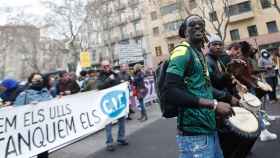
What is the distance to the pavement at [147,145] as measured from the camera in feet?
17.9

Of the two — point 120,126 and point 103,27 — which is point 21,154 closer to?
point 120,126

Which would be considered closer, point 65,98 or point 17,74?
point 65,98

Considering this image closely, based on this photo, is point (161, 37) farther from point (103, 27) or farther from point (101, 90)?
point (101, 90)

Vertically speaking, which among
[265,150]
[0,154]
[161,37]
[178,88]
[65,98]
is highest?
[161,37]

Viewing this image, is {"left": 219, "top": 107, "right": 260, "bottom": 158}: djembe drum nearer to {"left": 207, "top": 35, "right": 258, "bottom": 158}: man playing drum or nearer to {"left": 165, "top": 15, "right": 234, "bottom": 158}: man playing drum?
{"left": 207, "top": 35, "right": 258, "bottom": 158}: man playing drum

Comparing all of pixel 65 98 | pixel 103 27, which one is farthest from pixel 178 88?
pixel 103 27

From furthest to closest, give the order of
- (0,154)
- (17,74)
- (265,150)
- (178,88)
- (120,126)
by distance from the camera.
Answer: (17,74) → (120,126) → (265,150) → (0,154) → (178,88)

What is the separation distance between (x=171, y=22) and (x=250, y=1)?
503 inches

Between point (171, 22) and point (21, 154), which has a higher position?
point (171, 22)

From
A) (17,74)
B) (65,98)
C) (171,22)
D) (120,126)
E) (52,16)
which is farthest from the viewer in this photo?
(17,74)

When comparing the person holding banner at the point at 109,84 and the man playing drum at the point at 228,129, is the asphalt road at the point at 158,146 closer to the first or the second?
the person holding banner at the point at 109,84

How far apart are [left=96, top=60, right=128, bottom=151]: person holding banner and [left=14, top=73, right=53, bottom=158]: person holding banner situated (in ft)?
4.78

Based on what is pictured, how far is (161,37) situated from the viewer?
50781 mm

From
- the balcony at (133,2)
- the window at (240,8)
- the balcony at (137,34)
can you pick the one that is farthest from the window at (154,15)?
the window at (240,8)
